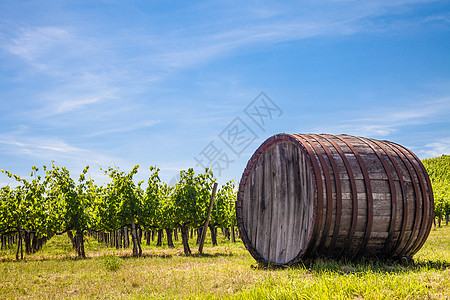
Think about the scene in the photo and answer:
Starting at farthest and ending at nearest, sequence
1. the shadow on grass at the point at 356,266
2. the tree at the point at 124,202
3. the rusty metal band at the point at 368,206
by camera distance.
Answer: the tree at the point at 124,202 < the rusty metal band at the point at 368,206 < the shadow on grass at the point at 356,266

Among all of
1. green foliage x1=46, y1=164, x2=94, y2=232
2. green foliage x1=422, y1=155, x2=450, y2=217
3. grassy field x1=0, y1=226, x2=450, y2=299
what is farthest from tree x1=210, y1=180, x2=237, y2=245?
green foliage x1=422, y1=155, x2=450, y2=217

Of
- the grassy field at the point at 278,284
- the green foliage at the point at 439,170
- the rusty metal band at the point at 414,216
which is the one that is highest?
the green foliage at the point at 439,170

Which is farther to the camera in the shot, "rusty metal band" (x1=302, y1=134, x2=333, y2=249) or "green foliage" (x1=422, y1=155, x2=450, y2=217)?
"green foliage" (x1=422, y1=155, x2=450, y2=217)

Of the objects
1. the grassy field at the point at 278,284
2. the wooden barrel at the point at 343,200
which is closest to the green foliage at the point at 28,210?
the grassy field at the point at 278,284

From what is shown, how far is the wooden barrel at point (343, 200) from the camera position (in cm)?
622

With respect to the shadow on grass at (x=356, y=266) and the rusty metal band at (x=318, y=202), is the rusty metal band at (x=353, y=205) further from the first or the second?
the rusty metal band at (x=318, y=202)

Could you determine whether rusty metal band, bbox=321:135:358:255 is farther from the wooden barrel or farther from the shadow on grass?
the shadow on grass

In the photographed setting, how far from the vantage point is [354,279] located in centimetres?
489

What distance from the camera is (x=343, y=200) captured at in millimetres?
6180

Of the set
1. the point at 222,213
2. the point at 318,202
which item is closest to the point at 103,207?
the point at 222,213

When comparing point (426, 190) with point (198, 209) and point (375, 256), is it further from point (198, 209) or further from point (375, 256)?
point (198, 209)

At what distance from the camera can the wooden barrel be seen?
622cm

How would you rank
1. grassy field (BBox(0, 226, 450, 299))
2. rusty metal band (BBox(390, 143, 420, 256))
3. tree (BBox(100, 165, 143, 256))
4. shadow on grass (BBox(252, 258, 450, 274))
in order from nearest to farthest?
grassy field (BBox(0, 226, 450, 299))
shadow on grass (BBox(252, 258, 450, 274))
rusty metal band (BBox(390, 143, 420, 256))
tree (BBox(100, 165, 143, 256))

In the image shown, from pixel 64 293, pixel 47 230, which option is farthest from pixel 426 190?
pixel 47 230
